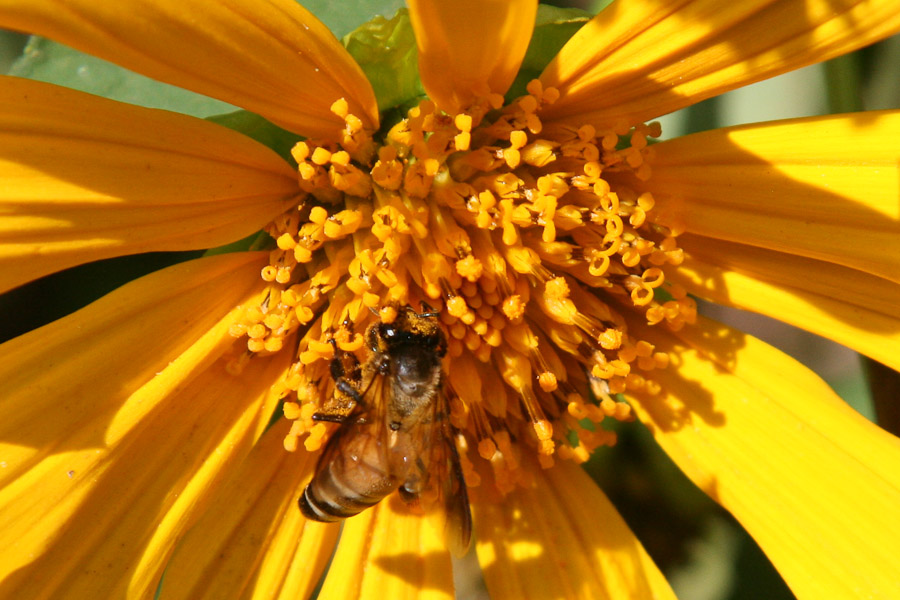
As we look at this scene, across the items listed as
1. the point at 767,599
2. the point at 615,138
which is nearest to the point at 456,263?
the point at 615,138

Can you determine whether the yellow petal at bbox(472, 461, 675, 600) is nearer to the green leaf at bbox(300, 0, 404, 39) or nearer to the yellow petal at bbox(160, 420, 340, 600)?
the yellow petal at bbox(160, 420, 340, 600)

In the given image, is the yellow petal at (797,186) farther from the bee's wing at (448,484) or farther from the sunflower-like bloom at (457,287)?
the bee's wing at (448,484)

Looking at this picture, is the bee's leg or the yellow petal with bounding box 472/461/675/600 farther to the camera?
the yellow petal with bounding box 472/461/675/600

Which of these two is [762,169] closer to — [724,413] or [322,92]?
[724,413]

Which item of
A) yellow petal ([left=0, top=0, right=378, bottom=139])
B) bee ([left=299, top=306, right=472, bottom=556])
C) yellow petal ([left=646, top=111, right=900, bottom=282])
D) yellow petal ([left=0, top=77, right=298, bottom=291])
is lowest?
bee ([left=299, top=306, right=472, bottom=556])

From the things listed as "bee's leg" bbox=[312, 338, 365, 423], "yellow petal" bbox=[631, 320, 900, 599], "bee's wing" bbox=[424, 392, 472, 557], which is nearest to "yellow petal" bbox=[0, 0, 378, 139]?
"bee's leg" bbox=[312, 338, 365, 423]

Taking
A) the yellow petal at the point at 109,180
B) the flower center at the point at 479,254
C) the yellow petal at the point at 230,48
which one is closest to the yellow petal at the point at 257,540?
the flower center at the point at 479,254
